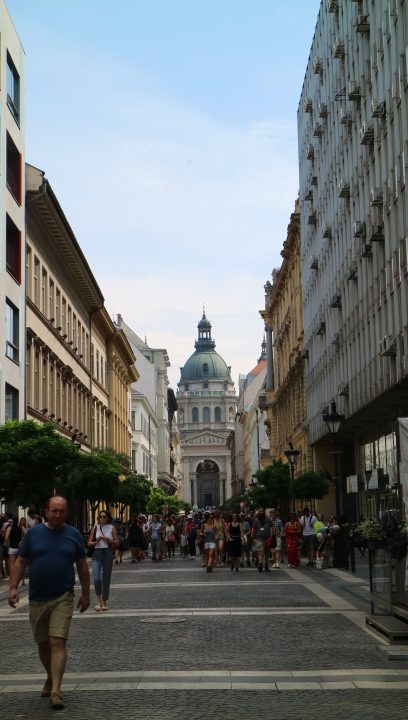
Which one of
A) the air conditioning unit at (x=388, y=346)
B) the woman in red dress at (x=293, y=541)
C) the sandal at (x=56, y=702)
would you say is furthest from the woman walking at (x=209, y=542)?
the sandal at (x=56, y=702)

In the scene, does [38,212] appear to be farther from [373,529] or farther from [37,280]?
[373,529]

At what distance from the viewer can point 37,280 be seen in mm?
40719

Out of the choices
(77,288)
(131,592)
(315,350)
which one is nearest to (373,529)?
(131,592)

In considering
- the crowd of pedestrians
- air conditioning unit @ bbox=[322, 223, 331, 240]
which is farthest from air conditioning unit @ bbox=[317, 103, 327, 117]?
the crowd of pedestrians

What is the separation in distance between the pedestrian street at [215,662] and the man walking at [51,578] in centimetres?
45

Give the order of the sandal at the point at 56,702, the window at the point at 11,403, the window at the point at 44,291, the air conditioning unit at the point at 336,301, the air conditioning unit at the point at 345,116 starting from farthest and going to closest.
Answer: the window at the point at 44,291, the air conditioning unit at the point at 336,301, the air conditioning unit at the point at 345,116, the window at the point at 11,403, the sandal at the point at 56,702

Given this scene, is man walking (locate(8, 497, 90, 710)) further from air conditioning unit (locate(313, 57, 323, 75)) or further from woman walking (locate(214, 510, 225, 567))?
air conditioning unit (locate(313, 57, 323, 75))

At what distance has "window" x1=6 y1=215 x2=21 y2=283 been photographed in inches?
1387

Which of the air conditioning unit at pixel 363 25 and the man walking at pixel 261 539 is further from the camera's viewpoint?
the air conditioning unit at pixel 363 25

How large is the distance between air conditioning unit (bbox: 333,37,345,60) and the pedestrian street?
20.8 m

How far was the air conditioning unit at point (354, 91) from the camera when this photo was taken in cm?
3278

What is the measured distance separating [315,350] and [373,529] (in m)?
33.9

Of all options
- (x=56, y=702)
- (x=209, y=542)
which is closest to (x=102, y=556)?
(x=56, y=702)

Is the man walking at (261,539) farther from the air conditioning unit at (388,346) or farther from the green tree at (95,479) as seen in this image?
the green tree at (95,479)
